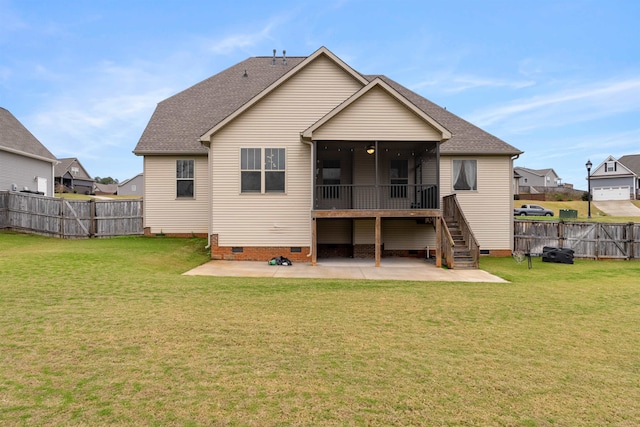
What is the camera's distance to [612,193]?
157 ft

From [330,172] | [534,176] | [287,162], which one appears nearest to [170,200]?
[287,162]

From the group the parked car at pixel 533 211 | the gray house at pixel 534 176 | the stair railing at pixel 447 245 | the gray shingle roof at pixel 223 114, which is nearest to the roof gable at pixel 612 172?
the gray house at pixel 534 176

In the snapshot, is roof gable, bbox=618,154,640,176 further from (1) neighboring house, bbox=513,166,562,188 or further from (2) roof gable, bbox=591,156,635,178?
(1) neighboring house, bbox=513,166,562,188

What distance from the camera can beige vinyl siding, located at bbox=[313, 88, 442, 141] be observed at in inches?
490

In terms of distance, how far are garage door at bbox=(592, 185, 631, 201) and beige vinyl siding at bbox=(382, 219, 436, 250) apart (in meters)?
49.0

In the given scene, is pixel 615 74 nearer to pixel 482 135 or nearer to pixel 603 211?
pixel 603 211

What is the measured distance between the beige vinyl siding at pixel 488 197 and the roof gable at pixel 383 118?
2.87 meters

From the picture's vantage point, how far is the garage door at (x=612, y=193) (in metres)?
46.7

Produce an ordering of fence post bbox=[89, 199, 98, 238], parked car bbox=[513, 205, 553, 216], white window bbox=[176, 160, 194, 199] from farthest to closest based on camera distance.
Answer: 1. parked car bbox=[513, 205, 553, 216]
2. fence post bbox=[89, 199, 98, 238]
3. white window bbox=[176, 160, 194, 199]

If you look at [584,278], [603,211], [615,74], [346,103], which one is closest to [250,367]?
[346,103]

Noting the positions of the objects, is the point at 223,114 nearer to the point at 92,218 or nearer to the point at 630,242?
the point at 92,218

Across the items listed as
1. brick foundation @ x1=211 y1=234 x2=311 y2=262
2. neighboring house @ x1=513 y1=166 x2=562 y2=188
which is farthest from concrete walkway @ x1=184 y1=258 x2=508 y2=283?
neighboring house @ x1=513 y1=166 x2=562 y2=188

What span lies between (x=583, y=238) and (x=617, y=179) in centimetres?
4474

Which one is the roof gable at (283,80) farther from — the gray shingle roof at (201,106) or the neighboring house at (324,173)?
the gray shingle roof at (201,106)
